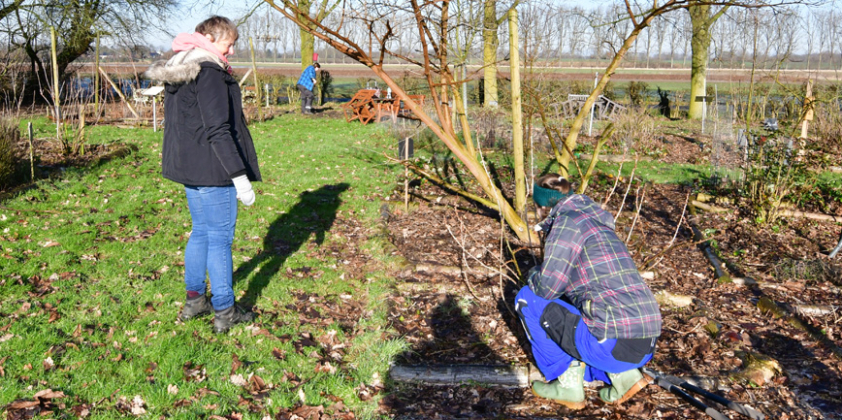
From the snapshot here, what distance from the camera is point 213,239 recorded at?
360 cm

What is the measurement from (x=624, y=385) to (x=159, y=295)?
3.29 meters

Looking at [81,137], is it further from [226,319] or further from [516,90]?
[516,90]

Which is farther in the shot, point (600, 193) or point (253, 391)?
point (600, 193)

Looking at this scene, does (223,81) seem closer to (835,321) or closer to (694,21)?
(835,321)

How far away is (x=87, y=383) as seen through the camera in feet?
10.1

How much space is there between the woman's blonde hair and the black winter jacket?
171mm

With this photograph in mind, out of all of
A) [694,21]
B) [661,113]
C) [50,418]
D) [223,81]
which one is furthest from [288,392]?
[661,113]

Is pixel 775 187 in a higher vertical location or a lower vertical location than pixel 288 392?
higher

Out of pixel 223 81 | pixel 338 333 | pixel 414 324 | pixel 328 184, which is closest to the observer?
pixel 223 81

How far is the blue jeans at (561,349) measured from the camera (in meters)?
3.05

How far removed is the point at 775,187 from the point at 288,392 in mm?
5885

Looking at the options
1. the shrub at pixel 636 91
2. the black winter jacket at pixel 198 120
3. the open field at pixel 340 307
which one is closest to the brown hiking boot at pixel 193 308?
the open field at pixel 340 307

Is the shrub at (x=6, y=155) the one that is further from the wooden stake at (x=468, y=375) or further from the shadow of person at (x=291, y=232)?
the wooden stake at (x=468, y=375)

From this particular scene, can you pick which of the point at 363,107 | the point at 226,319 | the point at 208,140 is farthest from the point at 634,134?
the point at 208,140
